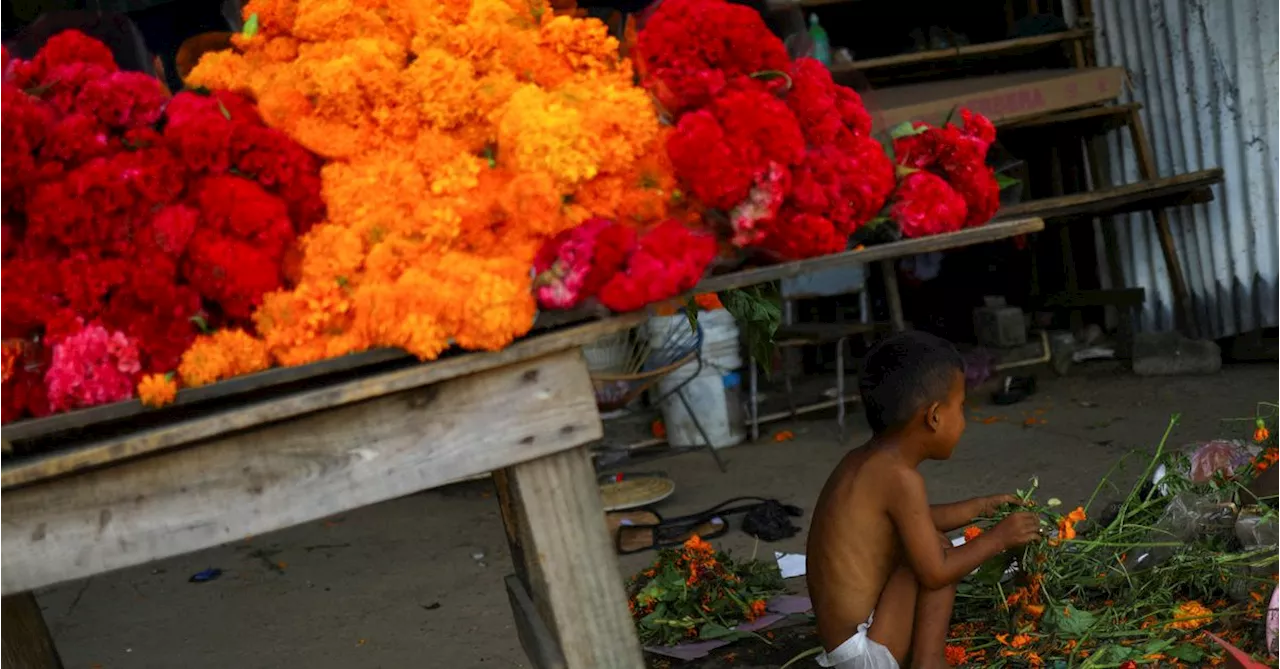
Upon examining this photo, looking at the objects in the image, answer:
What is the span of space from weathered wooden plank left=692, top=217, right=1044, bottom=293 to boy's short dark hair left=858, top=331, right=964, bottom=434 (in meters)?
0.39

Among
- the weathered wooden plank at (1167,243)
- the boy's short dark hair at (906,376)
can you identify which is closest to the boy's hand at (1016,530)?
the boy's short dark hair at (906,376)

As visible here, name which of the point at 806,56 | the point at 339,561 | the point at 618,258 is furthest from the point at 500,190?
the point at 339,561

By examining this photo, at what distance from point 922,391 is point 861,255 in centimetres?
59

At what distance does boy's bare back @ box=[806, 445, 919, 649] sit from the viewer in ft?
9.33

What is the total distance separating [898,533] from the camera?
2840 millimetres

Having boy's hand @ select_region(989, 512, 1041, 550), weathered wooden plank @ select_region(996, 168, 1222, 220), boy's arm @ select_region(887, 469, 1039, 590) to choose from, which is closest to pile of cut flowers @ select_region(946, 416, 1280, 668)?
boy's hand @ select_region(989, 512, 1041, 550)

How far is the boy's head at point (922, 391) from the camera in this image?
2.81 meters

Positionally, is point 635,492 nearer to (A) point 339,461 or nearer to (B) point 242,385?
(A) point 339,461

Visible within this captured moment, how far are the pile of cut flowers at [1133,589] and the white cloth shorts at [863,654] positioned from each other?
0.23 meters

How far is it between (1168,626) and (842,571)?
77 centimetres

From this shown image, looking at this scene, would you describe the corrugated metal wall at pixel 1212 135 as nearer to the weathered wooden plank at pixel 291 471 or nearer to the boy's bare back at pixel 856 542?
the boy's bare back at pixel 856 542

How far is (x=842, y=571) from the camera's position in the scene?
114 inches

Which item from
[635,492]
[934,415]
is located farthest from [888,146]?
[635,492]

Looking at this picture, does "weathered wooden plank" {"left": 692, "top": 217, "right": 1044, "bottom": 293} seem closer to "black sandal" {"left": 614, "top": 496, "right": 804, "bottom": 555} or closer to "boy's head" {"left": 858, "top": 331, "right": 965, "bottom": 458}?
"boy's head" {"left": 858, "top": 331, "right": 965, "bottom": 458}
